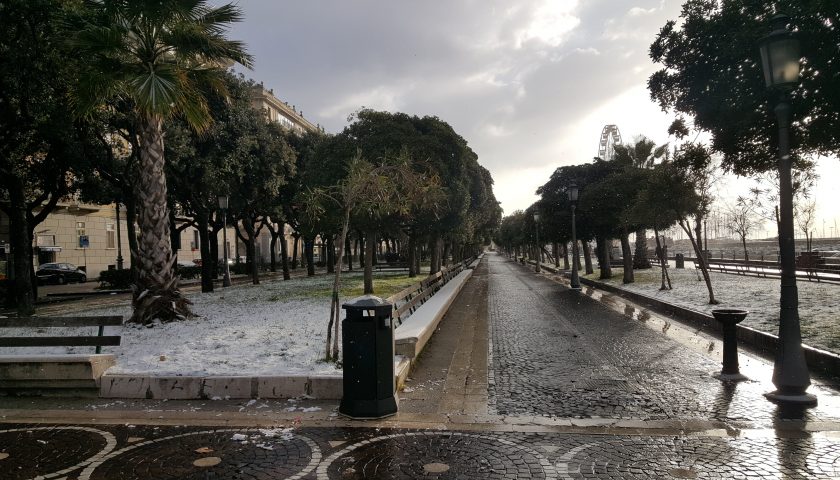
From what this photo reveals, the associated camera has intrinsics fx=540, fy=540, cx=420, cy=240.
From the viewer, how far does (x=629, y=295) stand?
62.7 feet

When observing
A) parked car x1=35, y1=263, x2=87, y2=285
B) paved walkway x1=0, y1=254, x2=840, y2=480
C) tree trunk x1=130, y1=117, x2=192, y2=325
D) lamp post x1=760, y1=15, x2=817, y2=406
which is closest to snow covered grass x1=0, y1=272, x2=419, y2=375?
tree trunk x1=130, y1=117, x2=192, y2=325

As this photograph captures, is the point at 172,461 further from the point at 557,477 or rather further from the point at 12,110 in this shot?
the point at 12,110

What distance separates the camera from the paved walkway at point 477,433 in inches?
166

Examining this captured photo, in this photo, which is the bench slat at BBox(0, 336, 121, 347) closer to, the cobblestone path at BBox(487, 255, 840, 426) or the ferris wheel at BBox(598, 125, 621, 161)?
the cobblestone path at BBox(487, 255, 840, 426)

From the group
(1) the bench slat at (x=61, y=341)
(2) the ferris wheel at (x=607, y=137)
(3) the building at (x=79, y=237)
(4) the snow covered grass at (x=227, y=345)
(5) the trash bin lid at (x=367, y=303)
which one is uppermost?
(2) the ferris wheel at (x=607, y=137)

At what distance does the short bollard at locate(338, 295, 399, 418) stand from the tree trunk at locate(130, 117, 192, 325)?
7.38 metres

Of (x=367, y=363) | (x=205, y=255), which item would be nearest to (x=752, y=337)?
(x=367, y=363)

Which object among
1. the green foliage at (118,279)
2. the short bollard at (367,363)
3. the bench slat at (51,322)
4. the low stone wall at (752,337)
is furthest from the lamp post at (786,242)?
the green foliage at (118,279)

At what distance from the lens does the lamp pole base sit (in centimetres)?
582

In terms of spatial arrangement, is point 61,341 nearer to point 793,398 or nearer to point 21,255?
point 793,398

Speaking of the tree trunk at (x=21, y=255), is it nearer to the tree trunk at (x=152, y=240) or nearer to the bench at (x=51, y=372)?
the tree trunk at (x=152, y=240)

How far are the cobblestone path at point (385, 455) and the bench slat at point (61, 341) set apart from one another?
1.45 meters

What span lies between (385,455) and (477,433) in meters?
1.01

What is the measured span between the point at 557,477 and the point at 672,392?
312 centimetres
